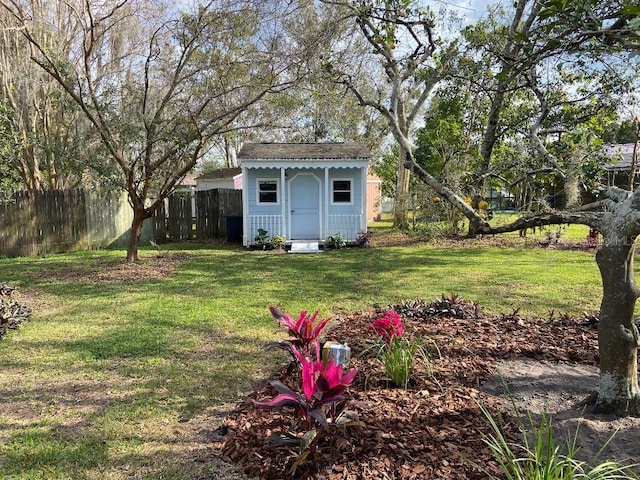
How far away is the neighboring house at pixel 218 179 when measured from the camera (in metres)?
20.0

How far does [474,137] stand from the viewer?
48.1 feet

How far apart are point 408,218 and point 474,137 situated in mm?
5000

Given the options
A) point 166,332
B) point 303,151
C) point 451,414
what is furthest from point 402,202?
point 451,414

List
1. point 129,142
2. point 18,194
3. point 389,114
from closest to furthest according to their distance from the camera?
point 389,114 → point 129,142 → point 18,194

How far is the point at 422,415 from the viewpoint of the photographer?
286 cm

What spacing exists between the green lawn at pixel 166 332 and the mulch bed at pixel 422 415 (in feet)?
1.16

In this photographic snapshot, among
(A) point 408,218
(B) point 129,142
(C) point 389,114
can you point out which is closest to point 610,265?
(C) point 389,114

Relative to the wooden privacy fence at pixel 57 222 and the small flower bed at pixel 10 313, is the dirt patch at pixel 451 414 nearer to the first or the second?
the small flower bed at pixel 10 313

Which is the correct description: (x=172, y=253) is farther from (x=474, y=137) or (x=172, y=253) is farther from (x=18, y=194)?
(x=474, y=137)

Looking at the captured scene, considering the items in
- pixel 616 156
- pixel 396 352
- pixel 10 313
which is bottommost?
pixel 10 313

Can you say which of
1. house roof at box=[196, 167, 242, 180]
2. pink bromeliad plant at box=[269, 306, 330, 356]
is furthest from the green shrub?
pink bromeliad plant at box=[269, 306, 330, 356]

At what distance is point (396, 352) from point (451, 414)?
2.01ft

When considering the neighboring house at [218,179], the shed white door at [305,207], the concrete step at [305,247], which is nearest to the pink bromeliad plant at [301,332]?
the concrete step at [305,247]

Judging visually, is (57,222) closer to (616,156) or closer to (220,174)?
(220,174)
